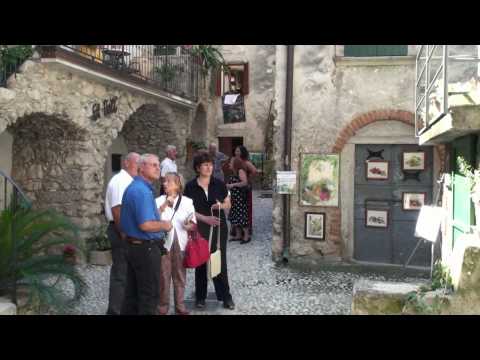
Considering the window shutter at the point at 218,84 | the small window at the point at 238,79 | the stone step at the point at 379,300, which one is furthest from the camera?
the small window at the point at 238,79

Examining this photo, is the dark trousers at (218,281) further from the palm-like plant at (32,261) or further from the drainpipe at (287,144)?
the drainpipe at (287,144)

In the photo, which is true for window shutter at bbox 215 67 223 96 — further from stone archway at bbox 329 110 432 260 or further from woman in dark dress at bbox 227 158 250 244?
stone archway at bbox 329 110 432 260

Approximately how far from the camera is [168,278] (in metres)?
4.64

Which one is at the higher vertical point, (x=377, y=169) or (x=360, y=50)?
(x=360, y=50)

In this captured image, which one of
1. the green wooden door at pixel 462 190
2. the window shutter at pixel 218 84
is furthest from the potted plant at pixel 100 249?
the window shutter at pixel 218 84

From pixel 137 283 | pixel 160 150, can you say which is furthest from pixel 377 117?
pixel 160 150

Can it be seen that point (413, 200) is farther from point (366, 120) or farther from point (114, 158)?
point (114, 158)

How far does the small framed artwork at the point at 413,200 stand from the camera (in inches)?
282

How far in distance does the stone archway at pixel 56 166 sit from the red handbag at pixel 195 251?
11.6 ft

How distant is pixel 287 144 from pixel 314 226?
4.46ft

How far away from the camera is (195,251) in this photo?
462 centimetres

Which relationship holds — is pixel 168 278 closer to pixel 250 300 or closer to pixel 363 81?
pixel 250 300

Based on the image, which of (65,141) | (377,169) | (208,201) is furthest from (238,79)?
(208,201)

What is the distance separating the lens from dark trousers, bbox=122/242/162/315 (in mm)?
3889
